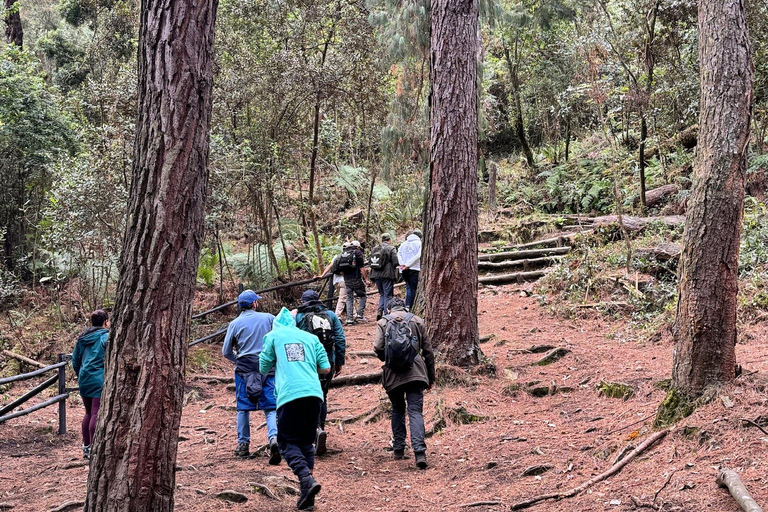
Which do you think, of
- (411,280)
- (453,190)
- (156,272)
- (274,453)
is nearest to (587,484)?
(274,453)

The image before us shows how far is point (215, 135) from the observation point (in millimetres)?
13680

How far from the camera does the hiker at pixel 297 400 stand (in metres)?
5.39

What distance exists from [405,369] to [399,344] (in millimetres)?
300

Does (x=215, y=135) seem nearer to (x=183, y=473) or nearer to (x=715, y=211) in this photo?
(x=183, y=473)

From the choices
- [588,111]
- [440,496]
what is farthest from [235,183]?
[588,111]

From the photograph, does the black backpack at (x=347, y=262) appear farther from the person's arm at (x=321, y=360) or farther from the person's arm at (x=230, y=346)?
the person's arm at (x=321, y=360)

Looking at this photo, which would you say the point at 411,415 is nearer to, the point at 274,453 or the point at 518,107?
the point at 274,453

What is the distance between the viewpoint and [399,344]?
6.54m

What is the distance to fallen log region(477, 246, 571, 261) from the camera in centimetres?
1606

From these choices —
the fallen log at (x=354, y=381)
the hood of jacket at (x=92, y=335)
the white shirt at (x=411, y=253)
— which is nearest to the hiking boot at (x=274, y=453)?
the hood of jacket at (x=92, y=335)

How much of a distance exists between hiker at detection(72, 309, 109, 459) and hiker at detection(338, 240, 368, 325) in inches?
273

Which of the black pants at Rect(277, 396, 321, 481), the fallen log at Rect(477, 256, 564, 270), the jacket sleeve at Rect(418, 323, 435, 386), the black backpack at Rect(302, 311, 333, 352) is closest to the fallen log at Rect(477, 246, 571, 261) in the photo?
the fallen log at Rect(477, 256, 564, 270)

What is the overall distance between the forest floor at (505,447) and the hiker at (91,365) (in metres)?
0.50

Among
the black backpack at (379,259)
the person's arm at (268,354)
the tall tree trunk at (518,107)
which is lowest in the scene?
the person's arm at (268,354)
